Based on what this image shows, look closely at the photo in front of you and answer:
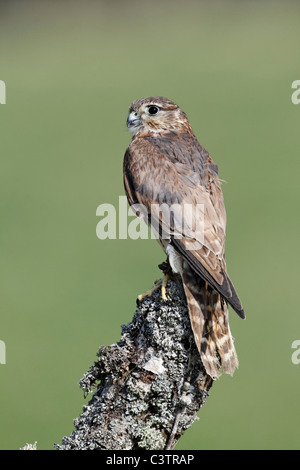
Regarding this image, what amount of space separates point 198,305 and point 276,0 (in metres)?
29.2

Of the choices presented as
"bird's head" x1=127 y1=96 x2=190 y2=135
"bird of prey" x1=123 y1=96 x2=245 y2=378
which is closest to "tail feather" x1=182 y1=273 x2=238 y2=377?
"bird of prey" x1=123 y1=96 x2=245 y2=378

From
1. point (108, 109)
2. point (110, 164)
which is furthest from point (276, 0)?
point (110, 164)

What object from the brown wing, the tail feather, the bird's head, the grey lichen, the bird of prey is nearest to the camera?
the grey lichen

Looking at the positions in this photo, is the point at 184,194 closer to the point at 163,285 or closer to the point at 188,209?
the point at 188,209

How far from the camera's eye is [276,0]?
3142cm

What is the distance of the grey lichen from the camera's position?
3.50m

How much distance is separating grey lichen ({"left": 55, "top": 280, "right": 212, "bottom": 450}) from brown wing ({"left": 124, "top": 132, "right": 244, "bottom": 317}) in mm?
391

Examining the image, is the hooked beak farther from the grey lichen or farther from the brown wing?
the grey lichen

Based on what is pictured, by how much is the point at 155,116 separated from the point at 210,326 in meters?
2.30

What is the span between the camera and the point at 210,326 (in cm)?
395

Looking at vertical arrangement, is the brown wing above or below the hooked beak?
below

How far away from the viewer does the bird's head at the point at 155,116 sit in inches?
230

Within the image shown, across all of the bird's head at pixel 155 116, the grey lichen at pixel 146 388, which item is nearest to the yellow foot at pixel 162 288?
the grey lichen at pixel 146 388
